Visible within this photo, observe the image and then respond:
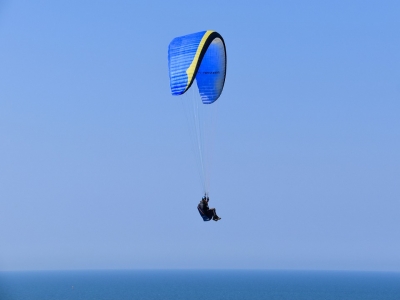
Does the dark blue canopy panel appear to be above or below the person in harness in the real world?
above

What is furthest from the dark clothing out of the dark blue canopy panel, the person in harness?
the dark blue canopy panel

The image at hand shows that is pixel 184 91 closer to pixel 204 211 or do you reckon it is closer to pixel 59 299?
pixel 204 211

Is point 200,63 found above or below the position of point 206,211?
above

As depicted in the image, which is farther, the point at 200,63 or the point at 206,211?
the point at 200,63

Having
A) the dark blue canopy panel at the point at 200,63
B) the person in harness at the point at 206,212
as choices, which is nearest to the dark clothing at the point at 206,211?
the person in harness at the point at 206,212

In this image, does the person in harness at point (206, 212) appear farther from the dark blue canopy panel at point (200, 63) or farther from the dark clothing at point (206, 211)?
the dark blue canopy panel at point (200, 63)

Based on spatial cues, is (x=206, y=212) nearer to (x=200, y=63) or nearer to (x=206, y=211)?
(x=206, y=211)

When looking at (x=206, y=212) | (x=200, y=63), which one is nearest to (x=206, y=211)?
(x=206, y=212)

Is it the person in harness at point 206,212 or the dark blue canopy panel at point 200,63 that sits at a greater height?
the dark blue canopy panel at point 200,63

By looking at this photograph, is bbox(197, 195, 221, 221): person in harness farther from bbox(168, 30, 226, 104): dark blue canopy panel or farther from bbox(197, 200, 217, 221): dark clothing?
bbox(168, 30, 226, 104): dark blue canopy panel
